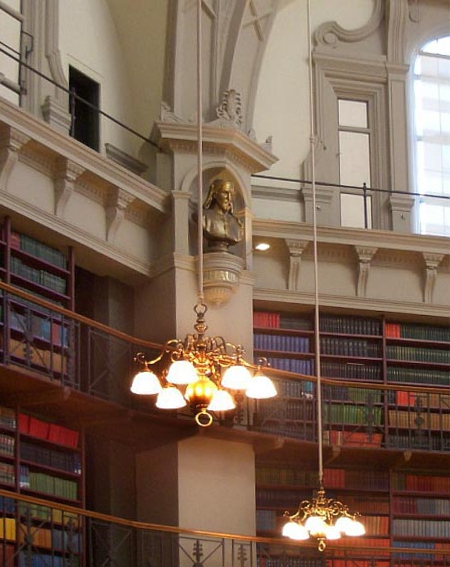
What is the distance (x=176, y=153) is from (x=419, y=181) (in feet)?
8.65

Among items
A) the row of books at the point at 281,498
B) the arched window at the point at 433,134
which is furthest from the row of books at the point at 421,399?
the arched window at the point at 433,134

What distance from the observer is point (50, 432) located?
12961 millimetres

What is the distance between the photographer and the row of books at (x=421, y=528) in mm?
14672

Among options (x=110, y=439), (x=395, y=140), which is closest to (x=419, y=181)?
(x=395, y=140)

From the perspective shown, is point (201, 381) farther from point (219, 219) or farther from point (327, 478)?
point (327, 478)

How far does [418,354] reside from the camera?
49.9 feet

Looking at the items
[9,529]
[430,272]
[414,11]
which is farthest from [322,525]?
[414,11]

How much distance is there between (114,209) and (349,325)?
8.10 ft

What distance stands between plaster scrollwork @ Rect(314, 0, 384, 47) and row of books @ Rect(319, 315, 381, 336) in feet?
8.08

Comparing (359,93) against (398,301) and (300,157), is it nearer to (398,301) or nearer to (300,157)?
(300,157)

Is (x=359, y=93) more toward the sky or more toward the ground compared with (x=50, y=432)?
more toward the sky

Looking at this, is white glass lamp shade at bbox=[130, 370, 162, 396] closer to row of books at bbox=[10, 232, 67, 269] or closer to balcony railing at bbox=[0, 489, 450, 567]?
balcony railing at bbox=[0, 489, 450, 567]

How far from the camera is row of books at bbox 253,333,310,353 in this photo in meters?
14.8

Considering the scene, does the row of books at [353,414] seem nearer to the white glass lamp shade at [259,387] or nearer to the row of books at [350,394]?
the row of books at [350,394]
